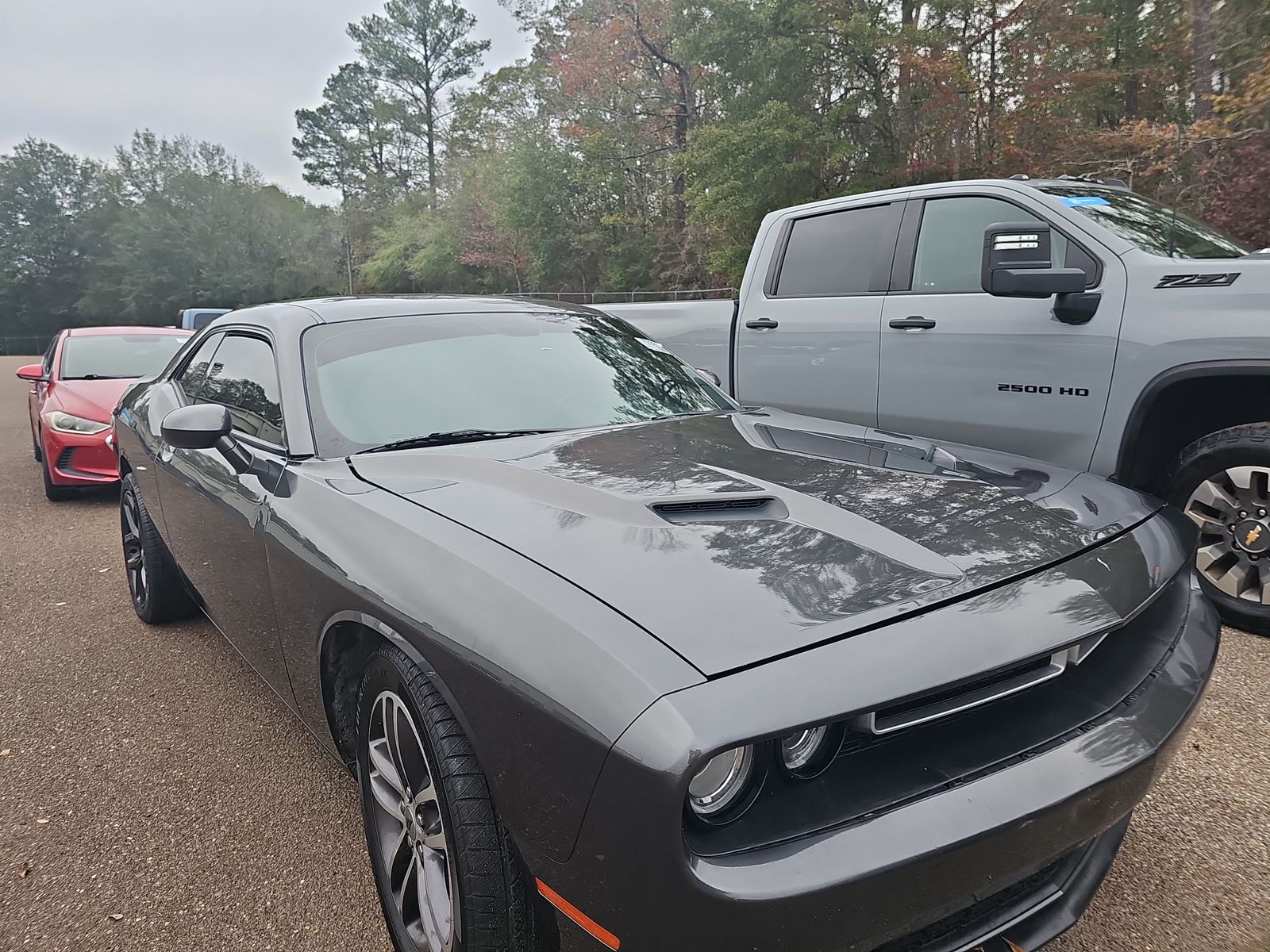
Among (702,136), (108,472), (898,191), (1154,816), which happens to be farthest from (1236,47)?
(108,472)

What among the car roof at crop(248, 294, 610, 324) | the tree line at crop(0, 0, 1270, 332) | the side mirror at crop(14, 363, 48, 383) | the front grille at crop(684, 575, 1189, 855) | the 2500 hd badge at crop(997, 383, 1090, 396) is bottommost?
the front grille at crop(684, 575, 1189, 855)

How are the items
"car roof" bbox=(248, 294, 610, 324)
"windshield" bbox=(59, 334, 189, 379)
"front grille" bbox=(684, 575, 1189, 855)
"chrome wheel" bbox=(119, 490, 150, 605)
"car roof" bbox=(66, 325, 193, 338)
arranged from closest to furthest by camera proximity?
"front grille" bbox=(684, 575, 1189, 855) < "car roof" bbox=(248, 294, 610, 324) < "chrome wheel" bbox=(119, 490, 150, 605) < "windshield" bbox=(59, 334, 189, 379) < "car roof" bbox=(66, 325, 193, 338)

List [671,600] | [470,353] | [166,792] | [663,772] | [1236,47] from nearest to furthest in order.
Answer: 1. [663,772]
2. [671,600]
3. [166,792]
4. [470,353]
5. [1236,47]

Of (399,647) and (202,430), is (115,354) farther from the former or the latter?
(399,647)

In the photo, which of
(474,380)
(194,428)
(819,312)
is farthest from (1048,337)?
(194,428)

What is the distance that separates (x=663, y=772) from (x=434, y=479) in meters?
1.15

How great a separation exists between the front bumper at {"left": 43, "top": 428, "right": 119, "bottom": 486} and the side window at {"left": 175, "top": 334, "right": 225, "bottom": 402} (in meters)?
3.65

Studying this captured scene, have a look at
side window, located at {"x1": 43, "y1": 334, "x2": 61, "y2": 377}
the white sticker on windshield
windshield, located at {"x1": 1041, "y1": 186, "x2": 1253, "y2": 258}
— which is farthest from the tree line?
side window, located at {"x1": 43, "y1": 334, "x2": 61, "y2": 377}

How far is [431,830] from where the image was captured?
1666 millimetres

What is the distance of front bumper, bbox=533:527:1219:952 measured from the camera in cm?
118

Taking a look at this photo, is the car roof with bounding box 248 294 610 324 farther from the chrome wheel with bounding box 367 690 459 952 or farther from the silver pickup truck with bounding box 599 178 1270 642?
the silver pickup truck with bounding box 599 178 1270 642

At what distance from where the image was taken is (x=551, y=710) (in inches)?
52.0

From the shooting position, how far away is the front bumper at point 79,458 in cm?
680

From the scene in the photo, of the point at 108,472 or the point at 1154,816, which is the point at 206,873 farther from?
the point at 108,472
